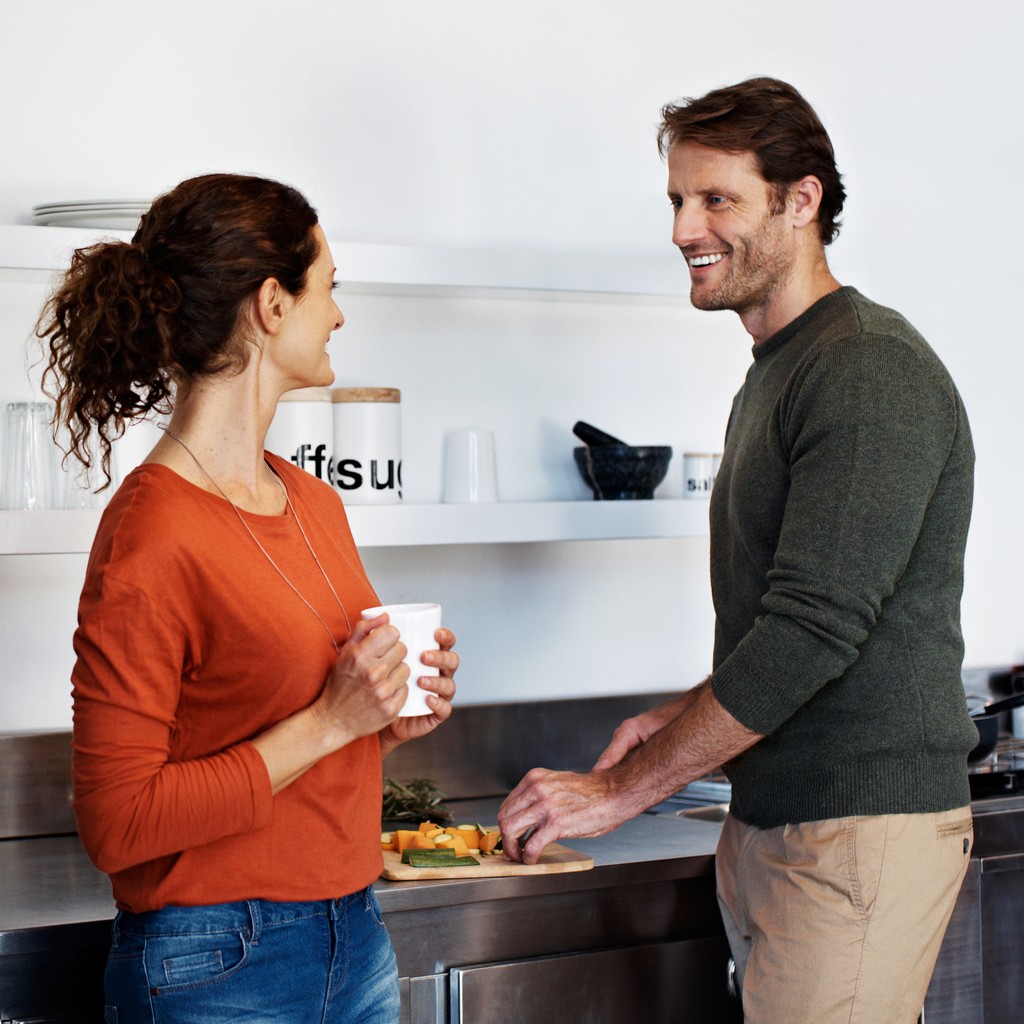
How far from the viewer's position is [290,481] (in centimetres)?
142

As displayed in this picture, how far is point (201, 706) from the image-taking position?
1.21 meters

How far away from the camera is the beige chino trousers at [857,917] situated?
4.88ft

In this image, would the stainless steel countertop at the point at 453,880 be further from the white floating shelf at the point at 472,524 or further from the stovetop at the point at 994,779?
the white floating shelf at the point at 472,524

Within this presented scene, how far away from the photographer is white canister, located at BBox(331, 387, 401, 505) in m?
2.13

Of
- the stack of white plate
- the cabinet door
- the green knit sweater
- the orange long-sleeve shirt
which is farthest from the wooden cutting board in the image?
the stack of white plate

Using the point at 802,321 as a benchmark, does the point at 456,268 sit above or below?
above

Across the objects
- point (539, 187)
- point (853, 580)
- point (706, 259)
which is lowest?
point (853, 580)

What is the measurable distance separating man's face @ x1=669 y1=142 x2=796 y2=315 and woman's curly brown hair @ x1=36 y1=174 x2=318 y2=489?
2.11 ft

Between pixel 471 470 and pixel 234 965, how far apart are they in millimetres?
1200

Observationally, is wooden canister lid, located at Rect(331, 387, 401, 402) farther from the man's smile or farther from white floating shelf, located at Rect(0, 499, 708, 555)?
the man's smile

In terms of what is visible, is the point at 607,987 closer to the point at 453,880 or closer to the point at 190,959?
the point at 453,880

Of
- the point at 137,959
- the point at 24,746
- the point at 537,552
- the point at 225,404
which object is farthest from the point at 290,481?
the point at 537,552

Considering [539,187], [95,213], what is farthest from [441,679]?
[539,187]

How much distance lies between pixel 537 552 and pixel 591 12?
3.41 feet
